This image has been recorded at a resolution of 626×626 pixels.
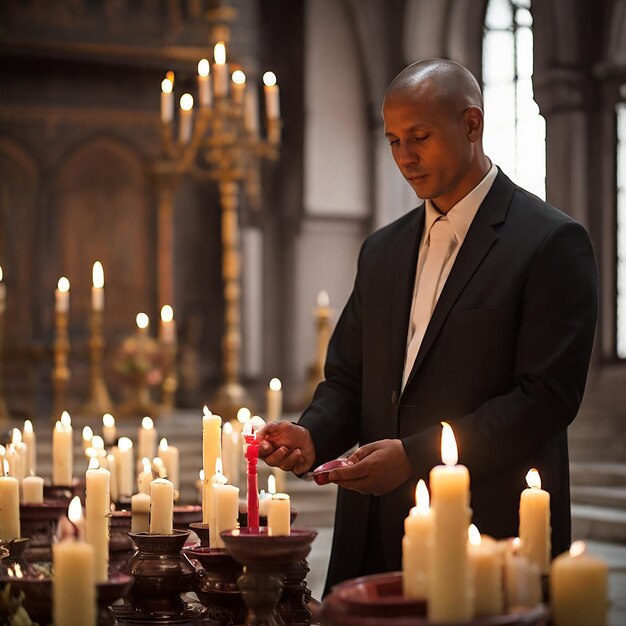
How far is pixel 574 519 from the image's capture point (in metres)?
8.41

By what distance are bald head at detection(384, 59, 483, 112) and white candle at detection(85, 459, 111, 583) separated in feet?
3.67

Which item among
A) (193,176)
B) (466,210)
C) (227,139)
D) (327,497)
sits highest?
(193,176)

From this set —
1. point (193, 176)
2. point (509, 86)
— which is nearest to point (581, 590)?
point (509, 86)

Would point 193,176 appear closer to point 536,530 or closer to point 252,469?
point 252,469

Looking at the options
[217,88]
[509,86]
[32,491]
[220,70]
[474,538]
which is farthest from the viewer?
[509,86]

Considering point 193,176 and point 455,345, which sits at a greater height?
point 193,176

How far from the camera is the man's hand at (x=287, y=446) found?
291 cm

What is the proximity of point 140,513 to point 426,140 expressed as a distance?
111cm

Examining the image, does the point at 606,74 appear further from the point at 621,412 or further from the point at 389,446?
the point at 389,446

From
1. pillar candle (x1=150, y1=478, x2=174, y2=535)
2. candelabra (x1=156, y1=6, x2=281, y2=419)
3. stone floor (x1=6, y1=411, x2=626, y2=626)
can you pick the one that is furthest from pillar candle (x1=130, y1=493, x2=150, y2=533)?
candelabra (x1=156, y1=6, x2=281, y2=419)

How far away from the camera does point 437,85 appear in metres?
2.93

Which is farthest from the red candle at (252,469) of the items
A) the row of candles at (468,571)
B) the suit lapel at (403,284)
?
the suit lapel at (403,284)

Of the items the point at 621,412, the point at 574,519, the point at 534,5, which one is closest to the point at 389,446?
the point at 574,519

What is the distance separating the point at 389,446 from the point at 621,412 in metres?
8.18
